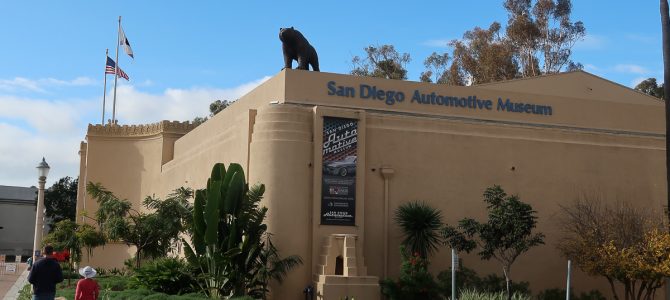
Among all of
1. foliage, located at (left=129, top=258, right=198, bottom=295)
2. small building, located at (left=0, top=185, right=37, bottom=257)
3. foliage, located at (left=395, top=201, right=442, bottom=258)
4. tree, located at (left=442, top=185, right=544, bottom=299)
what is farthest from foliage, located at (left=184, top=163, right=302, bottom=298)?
small building, located at (left=0, top=185, right=37, bottom=257)

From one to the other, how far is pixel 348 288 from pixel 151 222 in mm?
7852

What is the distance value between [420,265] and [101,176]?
952 inches

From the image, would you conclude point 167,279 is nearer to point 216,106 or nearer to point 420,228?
point 420,228

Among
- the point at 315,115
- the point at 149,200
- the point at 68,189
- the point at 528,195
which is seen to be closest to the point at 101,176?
the point at 149,200

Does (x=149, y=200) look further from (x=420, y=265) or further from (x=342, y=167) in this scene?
(x=420, y=265)

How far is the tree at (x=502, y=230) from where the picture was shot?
22.0 meters

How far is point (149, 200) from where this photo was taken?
27.5 metres

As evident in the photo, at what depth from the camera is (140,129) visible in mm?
41531

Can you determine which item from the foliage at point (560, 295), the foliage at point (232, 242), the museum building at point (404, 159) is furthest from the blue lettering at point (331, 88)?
the foliage at point (560, 295)

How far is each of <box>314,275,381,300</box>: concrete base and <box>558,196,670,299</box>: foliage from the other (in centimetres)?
650

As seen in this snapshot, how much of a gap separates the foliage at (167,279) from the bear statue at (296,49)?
7.95 meters

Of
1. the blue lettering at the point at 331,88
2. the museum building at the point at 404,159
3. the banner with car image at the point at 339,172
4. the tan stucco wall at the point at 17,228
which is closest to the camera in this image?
the museum building at the point at 404,159

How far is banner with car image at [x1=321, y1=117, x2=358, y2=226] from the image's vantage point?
932 inches

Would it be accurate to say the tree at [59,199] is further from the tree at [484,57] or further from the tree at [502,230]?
the tree at [502,230]
